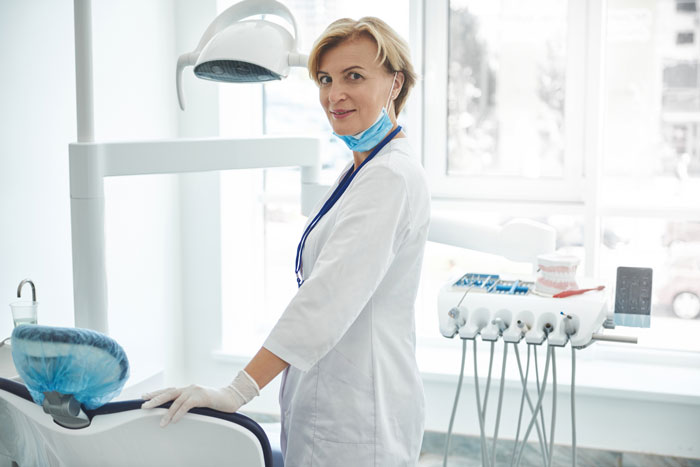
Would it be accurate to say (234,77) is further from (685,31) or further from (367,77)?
(685,31)

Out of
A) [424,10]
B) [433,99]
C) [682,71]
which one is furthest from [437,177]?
[682,71]

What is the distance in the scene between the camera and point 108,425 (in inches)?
39.7

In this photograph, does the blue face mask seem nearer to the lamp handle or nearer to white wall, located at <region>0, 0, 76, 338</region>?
the lamp handle

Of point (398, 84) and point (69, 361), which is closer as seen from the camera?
point (69, 361)

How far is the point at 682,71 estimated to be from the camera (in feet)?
8.45

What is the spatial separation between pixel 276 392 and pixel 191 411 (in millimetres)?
1913

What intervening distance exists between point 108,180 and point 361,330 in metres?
1.43

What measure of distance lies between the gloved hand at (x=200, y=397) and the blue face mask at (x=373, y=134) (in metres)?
0.48

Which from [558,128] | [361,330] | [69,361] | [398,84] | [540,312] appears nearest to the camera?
[69,361]

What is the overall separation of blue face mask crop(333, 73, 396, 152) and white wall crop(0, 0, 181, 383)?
114 centimetres

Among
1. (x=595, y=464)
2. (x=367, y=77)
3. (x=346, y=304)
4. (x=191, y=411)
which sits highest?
(x=367, y=77)

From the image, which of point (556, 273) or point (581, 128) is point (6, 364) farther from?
point (581, 128)

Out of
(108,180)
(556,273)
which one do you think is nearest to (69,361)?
(556,273)

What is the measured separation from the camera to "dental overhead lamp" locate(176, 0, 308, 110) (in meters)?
1.37
